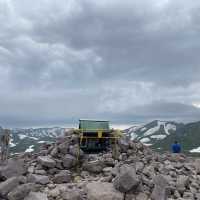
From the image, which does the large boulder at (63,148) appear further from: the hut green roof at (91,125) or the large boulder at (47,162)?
the hut green roof at (91,125)

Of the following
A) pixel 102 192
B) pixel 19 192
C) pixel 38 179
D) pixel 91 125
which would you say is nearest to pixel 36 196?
pixel 19 192

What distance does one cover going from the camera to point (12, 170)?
2339 cm

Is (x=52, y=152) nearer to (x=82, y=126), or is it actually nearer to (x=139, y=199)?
(x=82, y=126)

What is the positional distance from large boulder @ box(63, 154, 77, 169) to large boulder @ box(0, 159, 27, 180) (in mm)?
3027

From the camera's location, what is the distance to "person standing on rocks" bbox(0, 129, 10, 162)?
28703 mm

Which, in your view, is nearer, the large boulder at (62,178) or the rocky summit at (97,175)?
the rocky summit at (97,175)

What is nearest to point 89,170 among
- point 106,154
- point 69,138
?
point 106,154

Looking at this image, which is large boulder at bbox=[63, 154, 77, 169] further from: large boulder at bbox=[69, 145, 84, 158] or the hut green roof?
the hut green roof

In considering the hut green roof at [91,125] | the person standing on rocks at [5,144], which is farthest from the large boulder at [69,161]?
the person standing on rocks at [5,144]

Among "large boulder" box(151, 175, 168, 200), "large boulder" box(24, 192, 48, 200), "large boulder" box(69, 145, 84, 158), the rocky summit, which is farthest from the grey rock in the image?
"large boulder" box(69, 145, 84, 158)

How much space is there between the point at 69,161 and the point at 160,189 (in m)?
7.35

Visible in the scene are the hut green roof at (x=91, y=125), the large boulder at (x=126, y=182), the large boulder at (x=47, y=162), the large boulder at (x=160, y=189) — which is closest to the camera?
the large boulder at (x=126, y=182)

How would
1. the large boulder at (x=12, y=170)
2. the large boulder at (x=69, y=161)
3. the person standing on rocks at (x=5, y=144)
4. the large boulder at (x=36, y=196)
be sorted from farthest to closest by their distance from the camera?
1. the person standing on rocks at (x=5, y=144)
2. the large boulder at (x=69, y=161)
3. the large boulder at (x=12, y=170)
4. the large boulder at (x=36, y=196)

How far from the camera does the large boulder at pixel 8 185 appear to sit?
67.6 feet
